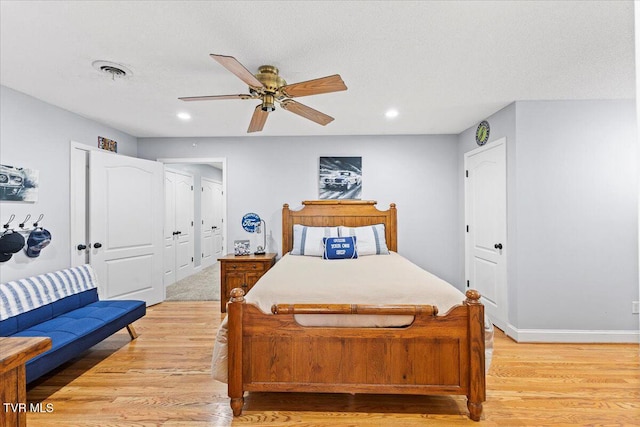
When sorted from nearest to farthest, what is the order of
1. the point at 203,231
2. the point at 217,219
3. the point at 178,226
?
1. the point at 178,226
2. the point at 203,231
3. the point at 217,219

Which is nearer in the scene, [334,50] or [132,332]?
[334,50]

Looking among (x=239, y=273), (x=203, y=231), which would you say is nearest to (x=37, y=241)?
(x=239, y=273)

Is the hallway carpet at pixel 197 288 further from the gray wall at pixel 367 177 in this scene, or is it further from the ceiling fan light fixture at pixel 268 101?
the ceiling fan light fixture at pixel 268 101

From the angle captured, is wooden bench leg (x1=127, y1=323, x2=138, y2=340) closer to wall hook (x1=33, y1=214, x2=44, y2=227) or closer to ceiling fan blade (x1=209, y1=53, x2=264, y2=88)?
wall hook (x1=33, y1=214, x2=44, y2=227)

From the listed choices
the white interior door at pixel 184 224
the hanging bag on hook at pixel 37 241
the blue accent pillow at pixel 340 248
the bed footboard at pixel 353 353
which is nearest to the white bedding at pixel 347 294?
the bed footboard at pixel 353 353

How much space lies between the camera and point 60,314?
8.76ft

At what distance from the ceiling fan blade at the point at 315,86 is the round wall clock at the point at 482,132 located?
7.49 feet

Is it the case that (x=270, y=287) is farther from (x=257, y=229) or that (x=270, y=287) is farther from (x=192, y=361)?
(x=257, y=229)

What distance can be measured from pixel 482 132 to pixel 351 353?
3.00m

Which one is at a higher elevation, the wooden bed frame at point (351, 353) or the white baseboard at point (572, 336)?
the wooden bed frame at point (351, 353)

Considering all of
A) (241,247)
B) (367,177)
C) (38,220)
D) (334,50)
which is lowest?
(241,247)

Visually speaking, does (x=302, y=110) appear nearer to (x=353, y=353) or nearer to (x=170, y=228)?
(x=353, y=353)

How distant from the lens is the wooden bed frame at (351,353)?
71.7 inches

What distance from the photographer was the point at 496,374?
2367mm
